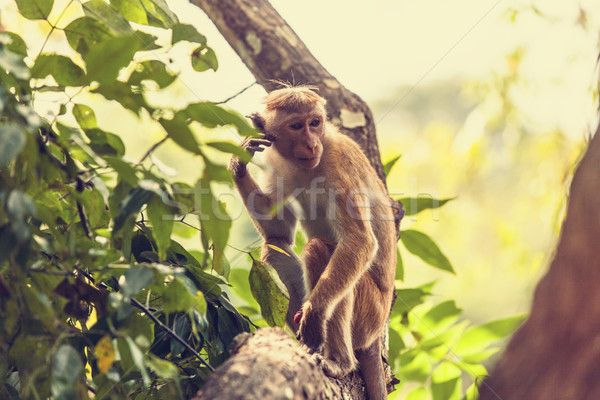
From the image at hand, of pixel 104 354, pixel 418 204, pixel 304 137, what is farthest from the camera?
pixel 418 204

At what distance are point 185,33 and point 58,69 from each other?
0.60m

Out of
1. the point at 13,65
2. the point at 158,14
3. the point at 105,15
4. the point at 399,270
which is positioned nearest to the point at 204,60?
the point at 158,14

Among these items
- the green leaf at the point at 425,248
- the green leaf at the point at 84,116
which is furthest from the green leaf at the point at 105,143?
the green leaf at the point at 425,248

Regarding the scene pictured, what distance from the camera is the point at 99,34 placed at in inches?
100

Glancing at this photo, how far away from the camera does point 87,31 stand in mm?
2535

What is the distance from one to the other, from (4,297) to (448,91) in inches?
1216

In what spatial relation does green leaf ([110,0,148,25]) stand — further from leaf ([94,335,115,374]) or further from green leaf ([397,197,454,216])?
green leaf ([397,197,454,216])

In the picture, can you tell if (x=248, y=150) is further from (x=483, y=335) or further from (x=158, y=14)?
(x=483, y=335)

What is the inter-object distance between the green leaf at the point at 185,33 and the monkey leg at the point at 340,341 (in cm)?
204

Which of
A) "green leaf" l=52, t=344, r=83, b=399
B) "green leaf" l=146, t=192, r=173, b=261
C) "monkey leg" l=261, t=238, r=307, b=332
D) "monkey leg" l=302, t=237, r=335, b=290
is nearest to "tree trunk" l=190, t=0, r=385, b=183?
"monkey leg" l=302, t=237, r=335, b=290

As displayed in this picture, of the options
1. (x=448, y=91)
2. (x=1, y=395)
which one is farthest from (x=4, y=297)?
(x=448, y=91)

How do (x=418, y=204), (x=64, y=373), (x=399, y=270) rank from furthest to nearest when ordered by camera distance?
(x=399, y=270)
(x=418, y=204)
(x=64, y=373)

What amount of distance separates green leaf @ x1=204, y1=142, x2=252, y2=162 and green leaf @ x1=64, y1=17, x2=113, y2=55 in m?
1.03

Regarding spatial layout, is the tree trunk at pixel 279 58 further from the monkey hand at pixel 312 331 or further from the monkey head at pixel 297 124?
the monkey hand at pixel 312 331
